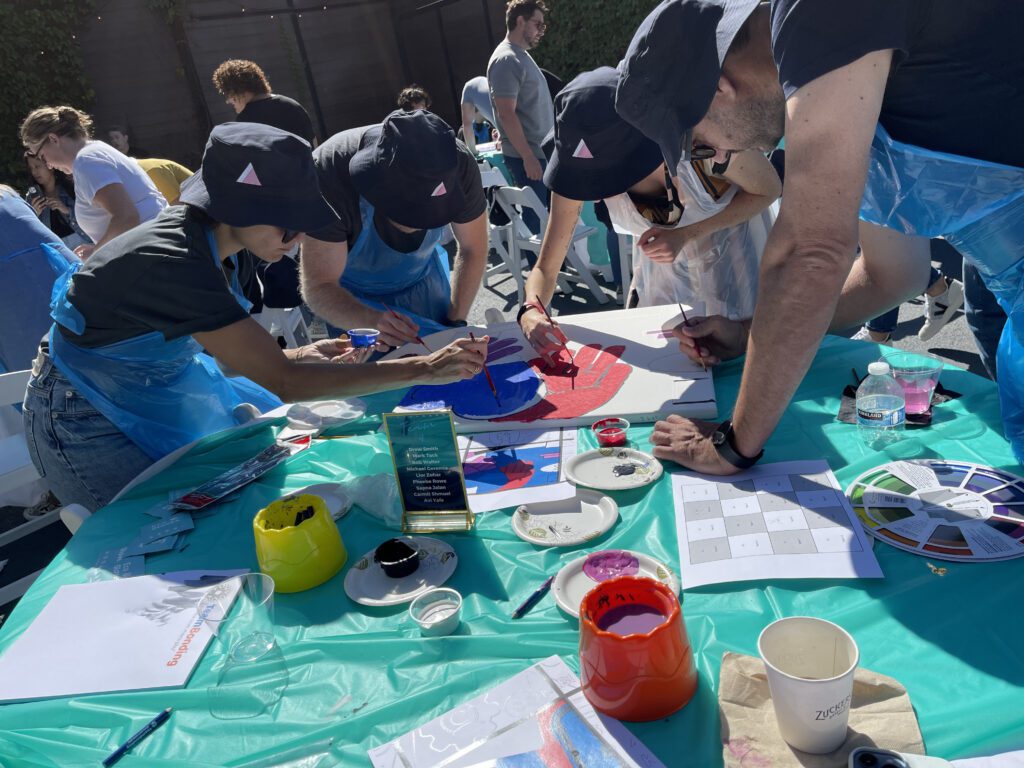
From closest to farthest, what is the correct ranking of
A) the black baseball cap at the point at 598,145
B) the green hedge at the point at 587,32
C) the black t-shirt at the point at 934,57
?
the black t-shirt at the point at 934,57, the black baseball cap at the point at 598,145, the green hedge at the point at 587,32

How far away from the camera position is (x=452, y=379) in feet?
5.57

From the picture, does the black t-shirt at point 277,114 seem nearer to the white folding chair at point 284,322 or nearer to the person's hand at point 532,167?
the white folding chair at point 284,322

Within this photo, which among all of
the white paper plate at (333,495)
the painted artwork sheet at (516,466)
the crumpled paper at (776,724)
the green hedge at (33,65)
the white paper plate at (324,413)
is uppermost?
the green hedge at (33,65)

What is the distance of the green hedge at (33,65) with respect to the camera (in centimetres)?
815

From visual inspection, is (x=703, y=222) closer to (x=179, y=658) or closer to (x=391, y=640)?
(x=391, y=640)

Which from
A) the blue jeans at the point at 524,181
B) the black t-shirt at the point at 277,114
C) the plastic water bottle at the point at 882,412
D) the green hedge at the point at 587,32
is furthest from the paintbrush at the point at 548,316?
the green hedge at the point at 587,32

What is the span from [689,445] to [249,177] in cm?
111

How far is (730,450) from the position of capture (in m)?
1.28

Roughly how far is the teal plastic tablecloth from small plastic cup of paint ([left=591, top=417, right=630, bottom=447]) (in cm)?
17

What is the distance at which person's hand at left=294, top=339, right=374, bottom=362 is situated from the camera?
83.0 inches

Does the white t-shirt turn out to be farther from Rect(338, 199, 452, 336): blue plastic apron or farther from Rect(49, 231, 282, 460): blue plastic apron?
Rect(49, 231, 282, 460): blue plastic apron

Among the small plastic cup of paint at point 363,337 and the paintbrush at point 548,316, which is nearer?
the paintbrush at point 548,316

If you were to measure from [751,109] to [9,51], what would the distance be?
31.9 ft

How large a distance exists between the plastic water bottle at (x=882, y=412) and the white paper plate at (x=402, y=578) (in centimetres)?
A: 79
